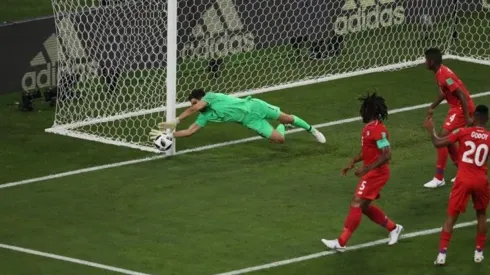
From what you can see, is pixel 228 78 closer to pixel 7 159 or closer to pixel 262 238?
pixel 7 159

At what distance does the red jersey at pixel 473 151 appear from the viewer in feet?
55.4

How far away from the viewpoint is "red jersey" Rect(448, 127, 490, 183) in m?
16.9

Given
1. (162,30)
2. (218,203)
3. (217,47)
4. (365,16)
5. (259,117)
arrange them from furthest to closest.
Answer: (365,16)
(217,47)
(162,30)
(259,117)
(218,203)

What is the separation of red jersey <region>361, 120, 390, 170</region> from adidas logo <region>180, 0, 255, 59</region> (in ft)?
23.5

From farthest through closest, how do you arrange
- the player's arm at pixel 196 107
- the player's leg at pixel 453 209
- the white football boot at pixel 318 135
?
the white football boot at pixel 318 135, the player's arm at pixel 196 107, the player's leg at pixel 453 209

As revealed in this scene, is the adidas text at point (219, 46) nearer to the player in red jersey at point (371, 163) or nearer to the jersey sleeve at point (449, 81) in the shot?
the jersey sleeve at point (449, 81)

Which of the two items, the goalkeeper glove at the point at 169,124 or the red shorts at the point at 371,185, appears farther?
the goalkeeper glove at the point at 169,124

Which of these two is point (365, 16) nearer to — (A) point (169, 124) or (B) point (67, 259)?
(A) point (169, 124)

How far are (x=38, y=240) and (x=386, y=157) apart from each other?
14.0 feet

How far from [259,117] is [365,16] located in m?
5.73

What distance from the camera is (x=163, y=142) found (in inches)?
844

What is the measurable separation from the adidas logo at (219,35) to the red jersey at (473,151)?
318 inches

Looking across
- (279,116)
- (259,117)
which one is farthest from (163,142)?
(279,116)

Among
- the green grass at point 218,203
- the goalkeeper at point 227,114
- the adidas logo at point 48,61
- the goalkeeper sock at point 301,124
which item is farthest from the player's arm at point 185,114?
the adidas logo at point 48,61
